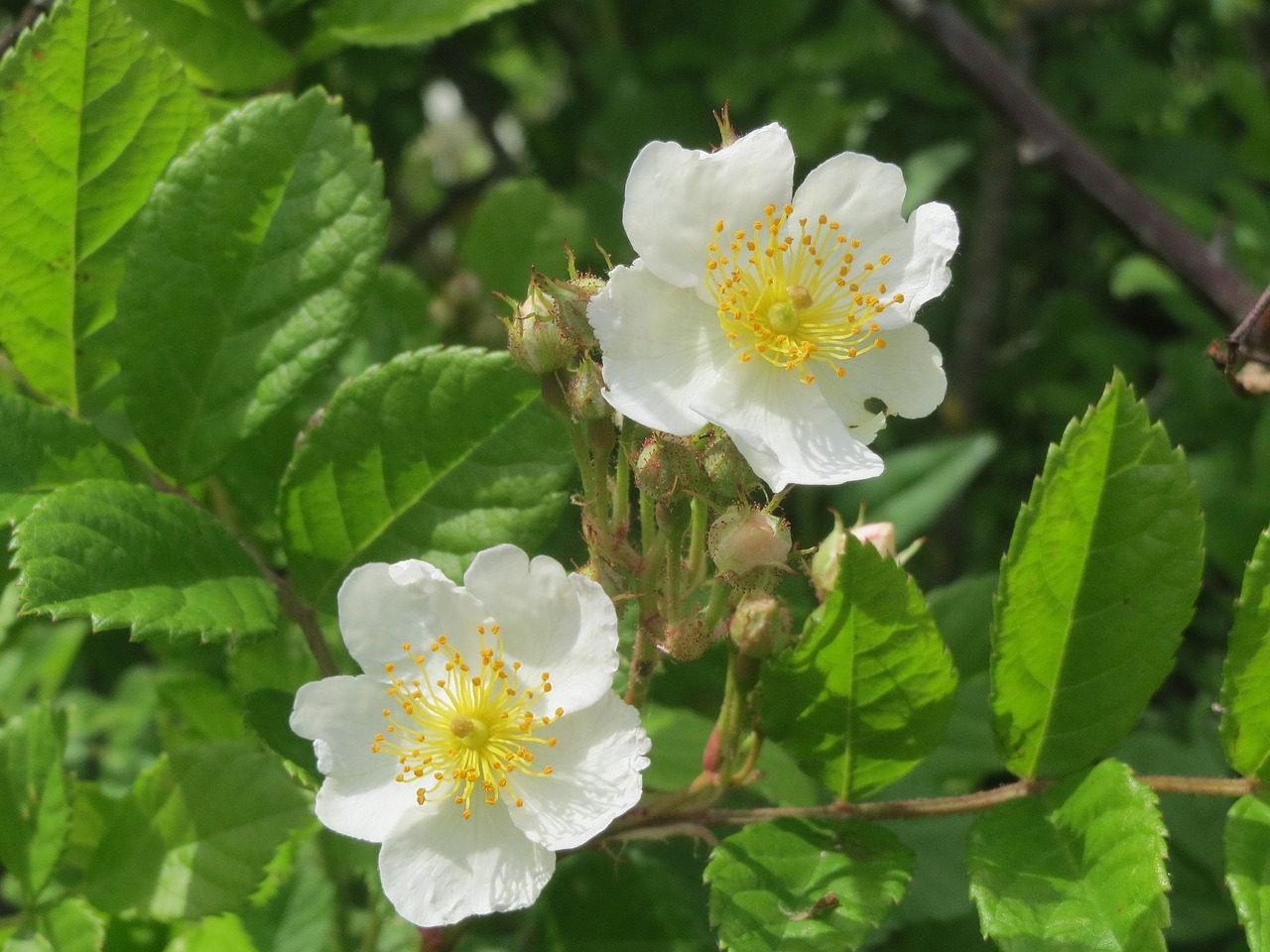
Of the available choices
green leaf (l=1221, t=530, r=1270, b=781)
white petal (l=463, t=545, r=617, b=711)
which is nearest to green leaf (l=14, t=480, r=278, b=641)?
white petal (l=463, t=545, r=617, b=711)

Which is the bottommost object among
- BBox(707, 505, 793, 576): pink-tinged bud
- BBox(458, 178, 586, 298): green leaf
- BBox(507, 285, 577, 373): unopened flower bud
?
BBox(458, 178, 586, 298): green leaf

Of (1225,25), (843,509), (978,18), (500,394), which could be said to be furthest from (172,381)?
(1225,25)

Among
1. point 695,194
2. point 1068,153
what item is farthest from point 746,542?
point 1068,153

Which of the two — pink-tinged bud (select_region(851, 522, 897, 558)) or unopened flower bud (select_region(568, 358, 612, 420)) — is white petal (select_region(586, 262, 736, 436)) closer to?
unopened flower bud (select_region(568, 358, 612, 420))

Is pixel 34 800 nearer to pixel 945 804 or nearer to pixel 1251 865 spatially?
pixel 945 804

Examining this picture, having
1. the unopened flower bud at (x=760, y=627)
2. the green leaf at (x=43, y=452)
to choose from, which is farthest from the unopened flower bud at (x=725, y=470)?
the green leaf at (x=43, y=452)

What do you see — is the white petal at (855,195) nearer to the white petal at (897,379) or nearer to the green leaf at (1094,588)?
the white petal at (897,379)

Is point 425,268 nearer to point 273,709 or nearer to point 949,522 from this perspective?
point 949,522
